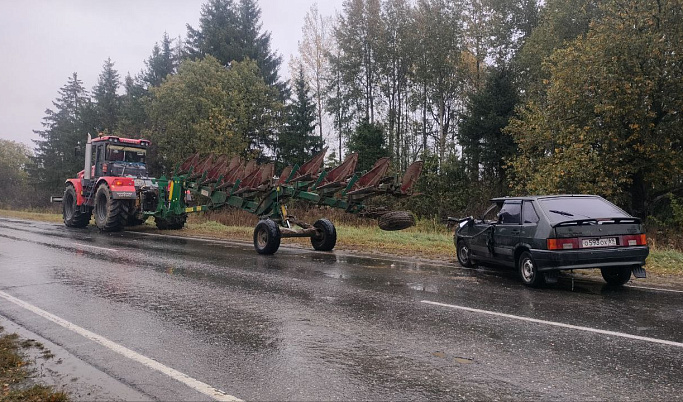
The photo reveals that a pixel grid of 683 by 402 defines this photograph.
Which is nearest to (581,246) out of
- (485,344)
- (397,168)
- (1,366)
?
(485,344)

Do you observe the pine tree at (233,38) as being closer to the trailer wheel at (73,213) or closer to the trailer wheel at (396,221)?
the trailer wheel at (73,213)

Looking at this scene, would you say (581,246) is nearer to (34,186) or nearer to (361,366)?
(361,366)

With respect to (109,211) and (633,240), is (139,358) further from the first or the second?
(109,211)

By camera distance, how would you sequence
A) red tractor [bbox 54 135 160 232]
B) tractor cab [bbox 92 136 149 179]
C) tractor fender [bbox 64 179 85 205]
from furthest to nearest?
tractor fender [bbox 64 179 85 205] < tractor cab [bbox 92 136 149 179] < red tractor [bbox 54 135 160 232]

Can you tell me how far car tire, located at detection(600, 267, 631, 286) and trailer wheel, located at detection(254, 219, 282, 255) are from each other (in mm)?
7276

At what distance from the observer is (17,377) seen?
13.9 ft

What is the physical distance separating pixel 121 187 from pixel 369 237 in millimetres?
9474

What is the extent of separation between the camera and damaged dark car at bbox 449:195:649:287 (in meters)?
7.88

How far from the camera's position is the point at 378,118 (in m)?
41.5

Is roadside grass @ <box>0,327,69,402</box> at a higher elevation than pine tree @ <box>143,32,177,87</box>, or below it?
below

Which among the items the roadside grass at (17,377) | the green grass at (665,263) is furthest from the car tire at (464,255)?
the roadside grass at (17,377)

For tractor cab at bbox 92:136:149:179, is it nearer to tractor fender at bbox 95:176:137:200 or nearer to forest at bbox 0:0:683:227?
tractor fender at bbox 95:176:137:200

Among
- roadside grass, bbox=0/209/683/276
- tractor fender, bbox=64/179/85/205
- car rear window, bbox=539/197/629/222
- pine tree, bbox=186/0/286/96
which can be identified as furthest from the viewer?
pine tree, bbox=186/0/286/96

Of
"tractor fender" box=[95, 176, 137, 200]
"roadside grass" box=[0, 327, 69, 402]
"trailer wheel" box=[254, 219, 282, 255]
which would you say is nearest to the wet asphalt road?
"roadside grass" box=[0, 327, 69, 402]
